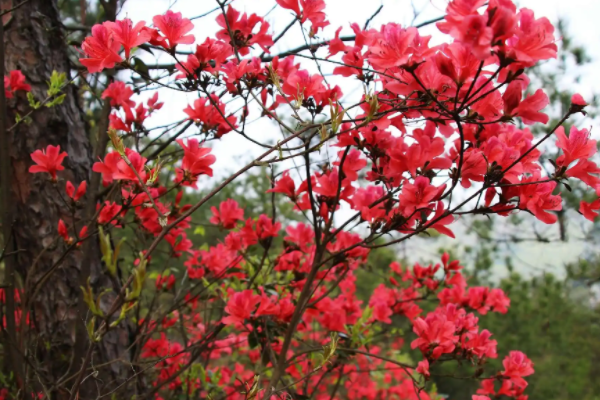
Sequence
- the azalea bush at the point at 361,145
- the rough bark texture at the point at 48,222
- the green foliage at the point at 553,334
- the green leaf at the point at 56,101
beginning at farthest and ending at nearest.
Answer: the green foliage at the point at 553,334 → the rough bark texture at the point at 48,222 → the green leaf at the point at 56,101 → the azalea bush at the point at 361,145

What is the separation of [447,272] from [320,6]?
1360mm

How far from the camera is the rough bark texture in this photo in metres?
1.68

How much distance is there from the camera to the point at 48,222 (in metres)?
1.75

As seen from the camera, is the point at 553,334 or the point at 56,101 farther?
the point at 553,334

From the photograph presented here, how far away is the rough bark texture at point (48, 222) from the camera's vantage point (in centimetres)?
168

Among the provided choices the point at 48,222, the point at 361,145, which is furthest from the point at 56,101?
the point at 361,145

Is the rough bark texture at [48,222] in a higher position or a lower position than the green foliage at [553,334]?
lower

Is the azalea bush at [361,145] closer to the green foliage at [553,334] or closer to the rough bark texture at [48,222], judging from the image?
the rough bark texture at [48,222]

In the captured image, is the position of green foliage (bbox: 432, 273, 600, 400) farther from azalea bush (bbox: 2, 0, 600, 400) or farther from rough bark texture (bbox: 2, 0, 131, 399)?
rough bark texture (bbox: 2, 0, 131, 399)

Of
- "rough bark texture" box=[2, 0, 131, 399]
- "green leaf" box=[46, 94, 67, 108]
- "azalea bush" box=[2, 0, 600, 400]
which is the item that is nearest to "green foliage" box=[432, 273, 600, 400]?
"azalea bush" box=[2, 0, 600, 400]

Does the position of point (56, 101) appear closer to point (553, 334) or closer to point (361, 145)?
point (361, 145)

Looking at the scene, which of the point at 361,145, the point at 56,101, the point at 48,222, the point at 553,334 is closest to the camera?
the point at 361,145

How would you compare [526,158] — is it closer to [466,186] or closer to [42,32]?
[466,186]

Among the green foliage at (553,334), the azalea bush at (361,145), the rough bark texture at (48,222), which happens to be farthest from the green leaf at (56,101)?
the green foliage at (553,334)
